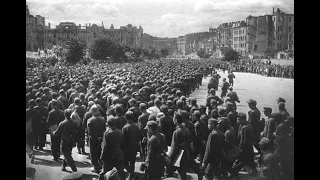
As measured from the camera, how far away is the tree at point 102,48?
40.9m

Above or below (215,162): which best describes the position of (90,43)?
above

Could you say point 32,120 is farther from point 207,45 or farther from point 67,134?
point 207,45

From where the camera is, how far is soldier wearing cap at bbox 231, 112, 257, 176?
8.33 metres

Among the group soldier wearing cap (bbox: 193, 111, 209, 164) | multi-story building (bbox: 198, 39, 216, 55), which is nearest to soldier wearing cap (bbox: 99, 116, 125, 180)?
soldier wearing cap (bbox: 193, 111, 209, 164)

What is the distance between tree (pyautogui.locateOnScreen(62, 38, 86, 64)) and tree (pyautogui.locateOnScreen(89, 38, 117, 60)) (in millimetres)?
6043

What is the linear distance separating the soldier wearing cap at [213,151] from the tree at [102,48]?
33462 mm

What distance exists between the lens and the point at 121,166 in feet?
25.6

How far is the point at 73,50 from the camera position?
31.9m

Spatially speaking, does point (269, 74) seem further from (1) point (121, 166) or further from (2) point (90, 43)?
(1) point (121, 166)

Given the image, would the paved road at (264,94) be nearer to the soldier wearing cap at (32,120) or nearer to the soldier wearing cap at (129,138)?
the soldier wearing cap at (129,138)

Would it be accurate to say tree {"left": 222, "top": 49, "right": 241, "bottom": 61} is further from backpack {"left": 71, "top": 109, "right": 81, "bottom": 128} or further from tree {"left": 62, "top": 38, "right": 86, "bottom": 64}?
backpack {"left": 71, "top": 109, "right": 81, "bottom": 128}

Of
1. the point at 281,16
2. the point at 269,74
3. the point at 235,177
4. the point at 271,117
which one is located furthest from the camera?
the point at 269,74

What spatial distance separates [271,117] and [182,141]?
9.11ft
